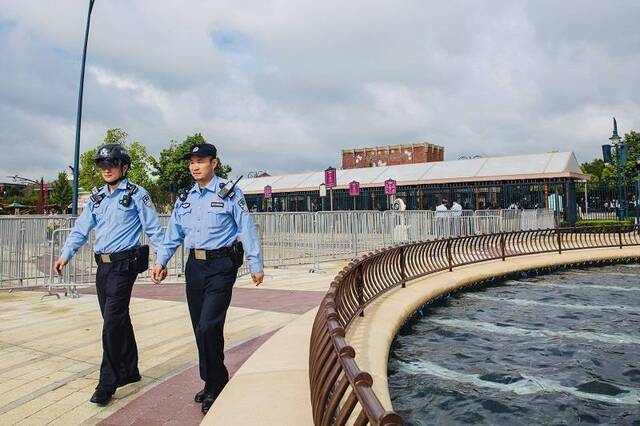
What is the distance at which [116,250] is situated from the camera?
12.3ft

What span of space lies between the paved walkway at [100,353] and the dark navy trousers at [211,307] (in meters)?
0.30

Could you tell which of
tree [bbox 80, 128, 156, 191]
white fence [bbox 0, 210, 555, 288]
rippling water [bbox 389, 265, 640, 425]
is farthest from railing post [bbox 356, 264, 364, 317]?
tree [bbox 80, 128, 156, 191]

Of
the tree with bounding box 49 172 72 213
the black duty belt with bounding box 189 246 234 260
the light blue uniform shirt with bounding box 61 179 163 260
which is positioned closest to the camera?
the black duty belt with bounding box 189 246 234 260

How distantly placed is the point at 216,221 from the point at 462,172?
27.0 metres

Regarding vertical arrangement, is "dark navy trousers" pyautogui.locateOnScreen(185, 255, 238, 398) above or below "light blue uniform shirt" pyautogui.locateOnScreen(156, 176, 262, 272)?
below

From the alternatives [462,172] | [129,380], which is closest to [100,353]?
[129,380]

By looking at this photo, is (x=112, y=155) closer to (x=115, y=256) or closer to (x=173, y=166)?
(x=115, y=256)

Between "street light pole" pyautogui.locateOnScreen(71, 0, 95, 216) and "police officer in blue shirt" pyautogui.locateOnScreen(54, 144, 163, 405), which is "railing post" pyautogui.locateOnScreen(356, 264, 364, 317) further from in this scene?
"street light pole" pyautogui.locateOnScreen(71, 0, 95, 216)

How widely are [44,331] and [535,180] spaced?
83.1ft

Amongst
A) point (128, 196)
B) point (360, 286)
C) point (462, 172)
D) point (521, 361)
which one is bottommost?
point (521, 361)

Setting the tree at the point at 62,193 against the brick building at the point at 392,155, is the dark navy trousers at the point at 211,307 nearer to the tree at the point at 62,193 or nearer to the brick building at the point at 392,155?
the brick building at the point at 392,155

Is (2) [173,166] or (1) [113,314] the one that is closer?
(1) [113,314]

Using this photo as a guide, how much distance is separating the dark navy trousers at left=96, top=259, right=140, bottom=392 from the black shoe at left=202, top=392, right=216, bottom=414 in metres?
0.74

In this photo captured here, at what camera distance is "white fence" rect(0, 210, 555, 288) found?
10320mm
